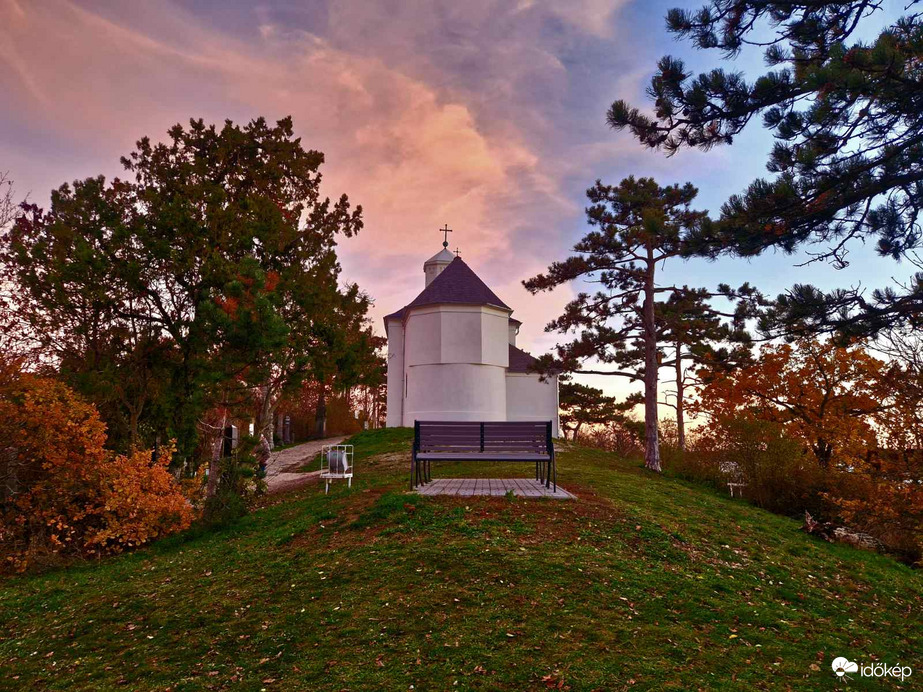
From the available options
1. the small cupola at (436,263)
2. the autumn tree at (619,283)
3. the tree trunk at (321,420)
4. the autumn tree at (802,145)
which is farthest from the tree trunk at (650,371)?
the tree trunk at (321,420)

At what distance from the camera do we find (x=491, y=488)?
10.9 m

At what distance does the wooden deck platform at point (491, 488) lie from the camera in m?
10.1

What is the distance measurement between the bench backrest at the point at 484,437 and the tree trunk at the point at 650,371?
1001 centimetres

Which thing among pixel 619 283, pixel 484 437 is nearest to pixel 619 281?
pixel 619 283

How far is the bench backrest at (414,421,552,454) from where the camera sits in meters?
10.8

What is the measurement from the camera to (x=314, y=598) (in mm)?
6094

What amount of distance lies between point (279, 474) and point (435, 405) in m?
7.79

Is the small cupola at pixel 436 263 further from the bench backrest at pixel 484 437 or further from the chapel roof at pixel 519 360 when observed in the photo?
the bench backrest at pixel 484 437

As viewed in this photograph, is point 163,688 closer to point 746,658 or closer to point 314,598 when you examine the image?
point 314,598

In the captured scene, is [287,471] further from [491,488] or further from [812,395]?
[812,395]

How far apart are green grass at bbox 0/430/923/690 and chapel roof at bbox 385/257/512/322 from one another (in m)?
17.7

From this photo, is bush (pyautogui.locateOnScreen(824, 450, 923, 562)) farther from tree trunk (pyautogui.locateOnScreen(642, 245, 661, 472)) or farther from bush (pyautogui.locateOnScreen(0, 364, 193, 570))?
bush (pyautogui.locateOnScreen(0, 364, 193, 570))

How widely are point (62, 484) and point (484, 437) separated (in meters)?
7.81

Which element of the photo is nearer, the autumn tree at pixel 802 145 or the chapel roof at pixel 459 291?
the autumn tree at pixel 802 145
